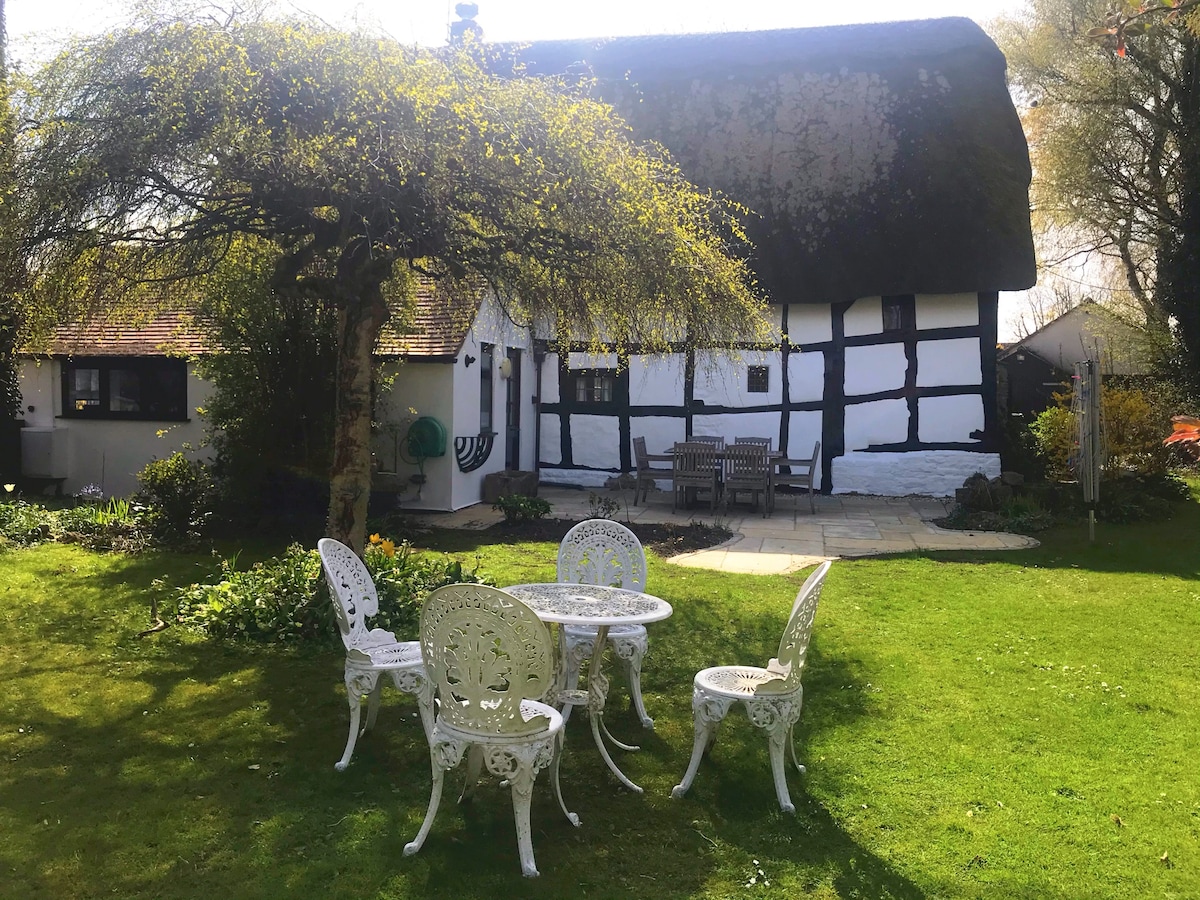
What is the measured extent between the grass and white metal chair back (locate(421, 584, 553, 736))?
489mm

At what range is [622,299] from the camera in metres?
5.82

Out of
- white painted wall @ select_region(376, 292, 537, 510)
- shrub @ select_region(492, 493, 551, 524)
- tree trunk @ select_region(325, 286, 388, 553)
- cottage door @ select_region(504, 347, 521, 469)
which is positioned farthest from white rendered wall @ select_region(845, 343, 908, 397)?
tree trunk @ select_region(325, 286, 388, 553)

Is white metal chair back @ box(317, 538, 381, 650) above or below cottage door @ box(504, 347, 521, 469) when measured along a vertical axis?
below

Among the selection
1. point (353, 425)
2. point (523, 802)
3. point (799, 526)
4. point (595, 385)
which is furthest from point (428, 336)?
point (523, 802)

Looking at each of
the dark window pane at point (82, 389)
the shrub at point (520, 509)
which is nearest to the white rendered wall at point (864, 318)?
the shrub at point (520, 509)

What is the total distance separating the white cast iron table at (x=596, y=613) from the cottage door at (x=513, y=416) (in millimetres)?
8779

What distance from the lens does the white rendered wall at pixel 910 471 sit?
483 inches

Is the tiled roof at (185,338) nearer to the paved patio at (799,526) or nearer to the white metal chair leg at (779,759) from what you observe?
the paved patio at (799,526)

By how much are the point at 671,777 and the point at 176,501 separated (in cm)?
659

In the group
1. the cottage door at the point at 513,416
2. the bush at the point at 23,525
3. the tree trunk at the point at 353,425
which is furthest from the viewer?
the cottage door at the point at 513,416

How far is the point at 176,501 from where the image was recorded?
8555 mm

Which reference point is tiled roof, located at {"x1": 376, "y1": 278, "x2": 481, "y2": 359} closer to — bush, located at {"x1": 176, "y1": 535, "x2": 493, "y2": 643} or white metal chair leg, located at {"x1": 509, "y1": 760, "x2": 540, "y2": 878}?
bush, located at {"x1": 176, "y1": 535, "x2": 493, "y2": 643}

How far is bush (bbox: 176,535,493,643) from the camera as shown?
18.1ft

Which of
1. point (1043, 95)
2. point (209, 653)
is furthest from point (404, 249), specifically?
point (1043, 95)
